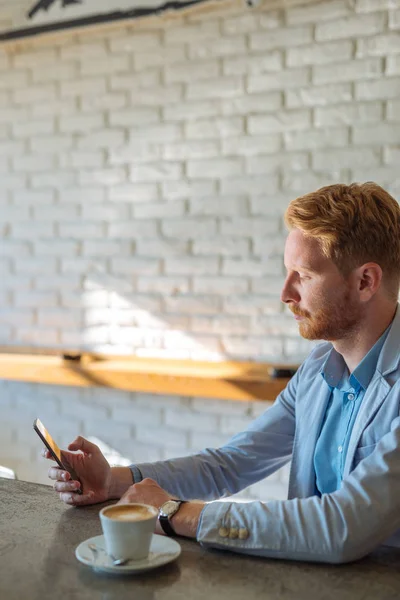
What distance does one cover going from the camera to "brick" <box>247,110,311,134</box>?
2.81 meters

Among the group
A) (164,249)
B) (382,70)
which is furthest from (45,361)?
(382,70)

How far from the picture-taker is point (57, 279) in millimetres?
3332

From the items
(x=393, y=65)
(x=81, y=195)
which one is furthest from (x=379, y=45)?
(x=81, y=195)

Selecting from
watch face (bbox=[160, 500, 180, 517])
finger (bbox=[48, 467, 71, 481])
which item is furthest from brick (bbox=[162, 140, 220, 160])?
watch face (bbox=[160, 500, 180, 517])

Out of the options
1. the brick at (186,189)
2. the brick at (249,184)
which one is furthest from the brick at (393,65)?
the brick at (186,189)

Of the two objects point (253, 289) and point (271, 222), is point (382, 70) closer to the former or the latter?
point (271, 222)

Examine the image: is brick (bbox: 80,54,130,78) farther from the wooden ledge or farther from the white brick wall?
the wooden ledge

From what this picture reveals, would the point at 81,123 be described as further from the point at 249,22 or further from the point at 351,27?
the point at 351,27

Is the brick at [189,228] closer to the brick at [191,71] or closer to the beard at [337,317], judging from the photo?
the brick at [191,71]

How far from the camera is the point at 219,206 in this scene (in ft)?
9.78

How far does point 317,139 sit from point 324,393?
1405 mm

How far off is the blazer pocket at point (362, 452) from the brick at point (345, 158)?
1517mm

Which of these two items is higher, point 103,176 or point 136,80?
point 136,80

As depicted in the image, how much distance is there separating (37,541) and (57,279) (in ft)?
7.04
